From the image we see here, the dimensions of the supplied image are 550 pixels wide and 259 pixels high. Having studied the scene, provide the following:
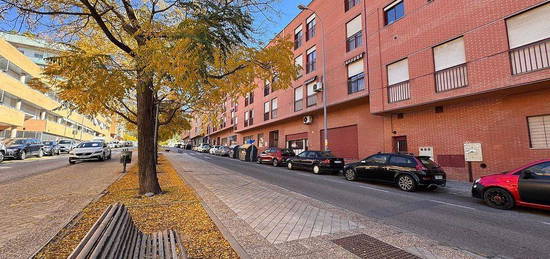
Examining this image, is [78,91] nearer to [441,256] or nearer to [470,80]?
[441,256]

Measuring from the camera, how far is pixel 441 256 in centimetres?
349

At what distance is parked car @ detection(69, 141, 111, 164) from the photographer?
1605 centimetres

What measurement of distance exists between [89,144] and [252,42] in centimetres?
1761

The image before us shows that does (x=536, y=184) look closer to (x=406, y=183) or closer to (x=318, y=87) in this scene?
(x=406, y=183)

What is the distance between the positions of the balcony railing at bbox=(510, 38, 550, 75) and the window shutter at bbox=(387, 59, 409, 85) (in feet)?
15.3

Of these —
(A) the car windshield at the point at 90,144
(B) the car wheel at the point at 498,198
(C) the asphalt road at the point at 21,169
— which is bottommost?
(B) the car wheel at the point at 498,198

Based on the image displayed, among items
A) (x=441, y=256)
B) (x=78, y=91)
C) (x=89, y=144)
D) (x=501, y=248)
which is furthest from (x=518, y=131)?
(x=89, y=144)

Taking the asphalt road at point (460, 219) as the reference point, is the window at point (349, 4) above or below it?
above

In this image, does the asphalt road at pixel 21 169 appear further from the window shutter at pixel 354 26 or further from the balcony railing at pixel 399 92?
the window shutter at pixel 354 26

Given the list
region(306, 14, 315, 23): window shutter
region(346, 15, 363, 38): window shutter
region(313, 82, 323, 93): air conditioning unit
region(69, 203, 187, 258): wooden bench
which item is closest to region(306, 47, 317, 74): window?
region(313, 82, 323, 93): air conditioning unit

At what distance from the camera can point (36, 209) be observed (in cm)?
528

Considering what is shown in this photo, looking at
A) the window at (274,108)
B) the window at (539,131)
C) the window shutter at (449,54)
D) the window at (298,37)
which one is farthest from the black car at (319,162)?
the window at (298,37)

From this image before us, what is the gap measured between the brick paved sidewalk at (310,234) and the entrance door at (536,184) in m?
4.36

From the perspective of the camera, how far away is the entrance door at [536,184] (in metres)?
5.93
